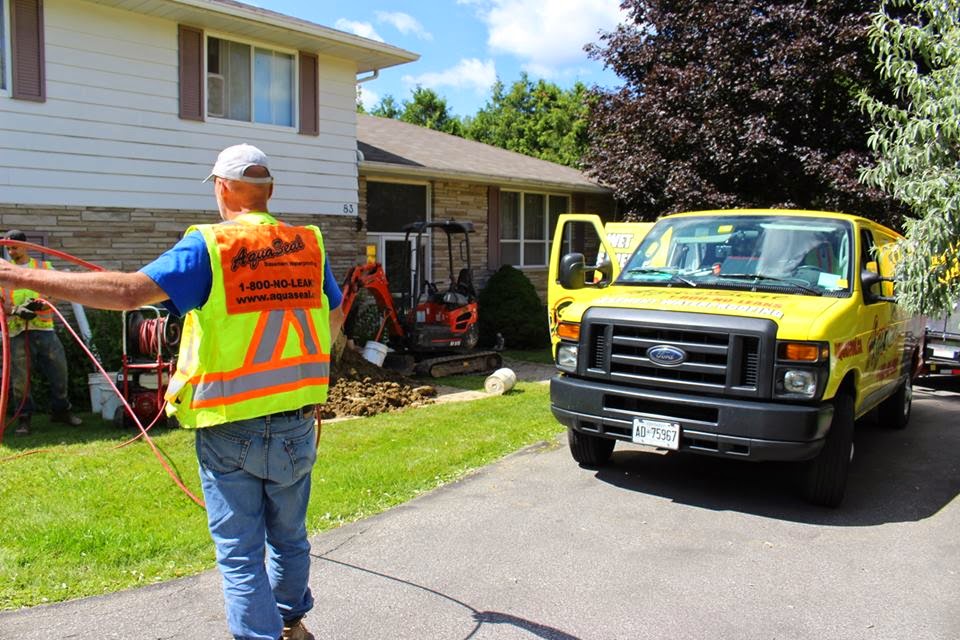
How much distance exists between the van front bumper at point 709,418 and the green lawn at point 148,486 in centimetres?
129

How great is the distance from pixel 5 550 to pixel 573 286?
4557 millimetres

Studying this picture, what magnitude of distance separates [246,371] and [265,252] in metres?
0.47

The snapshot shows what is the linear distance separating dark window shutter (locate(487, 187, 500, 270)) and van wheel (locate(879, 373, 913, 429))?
30.0 ft

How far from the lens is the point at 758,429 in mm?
5199

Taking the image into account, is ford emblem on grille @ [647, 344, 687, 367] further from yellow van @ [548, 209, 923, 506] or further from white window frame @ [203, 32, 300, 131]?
white window frame @ [203, 32, 300, 131]

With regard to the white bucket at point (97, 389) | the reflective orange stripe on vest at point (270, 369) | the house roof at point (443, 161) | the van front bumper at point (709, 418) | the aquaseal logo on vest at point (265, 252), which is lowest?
the white bucket at point (97, 389)

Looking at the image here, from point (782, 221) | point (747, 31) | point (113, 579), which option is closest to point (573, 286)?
point (782, 221)

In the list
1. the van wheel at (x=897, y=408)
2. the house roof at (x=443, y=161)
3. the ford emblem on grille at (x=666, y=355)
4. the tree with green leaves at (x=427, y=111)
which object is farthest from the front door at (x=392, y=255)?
the tree with green leaves at (x=427, y=111)

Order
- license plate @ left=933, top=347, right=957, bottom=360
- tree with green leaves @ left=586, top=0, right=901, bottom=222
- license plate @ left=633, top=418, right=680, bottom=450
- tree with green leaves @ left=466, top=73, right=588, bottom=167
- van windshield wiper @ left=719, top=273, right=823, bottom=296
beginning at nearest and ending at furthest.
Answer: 1. license plate @ left=633, top=418, right=680, bottom=450
2. van windshield wiper @ left=719, top=273, right=823, bottom=296
3. license plate @ left=933, top=347, right=957, bottom=360
4. tree with green leaves @ left=586, top=0, right=901, bottom=222
5. tree with green leaves @ left=466, top=73, right=588, bottom=167

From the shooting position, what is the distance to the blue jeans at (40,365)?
7.80 m

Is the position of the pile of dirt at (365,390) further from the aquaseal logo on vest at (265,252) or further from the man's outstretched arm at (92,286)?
the man's outstretched arm at (92,286)

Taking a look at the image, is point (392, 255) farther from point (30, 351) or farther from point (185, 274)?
point (185, 274)

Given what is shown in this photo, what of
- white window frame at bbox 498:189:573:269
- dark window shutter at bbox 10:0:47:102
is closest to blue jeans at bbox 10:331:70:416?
dark window shutter at bbox 10:0:47:102

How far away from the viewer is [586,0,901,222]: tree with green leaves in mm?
13789
